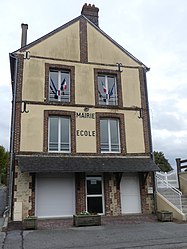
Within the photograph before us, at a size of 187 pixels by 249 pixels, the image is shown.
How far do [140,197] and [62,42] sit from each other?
29.2ft

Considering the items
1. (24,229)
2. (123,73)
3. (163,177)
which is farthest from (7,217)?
(123,73)

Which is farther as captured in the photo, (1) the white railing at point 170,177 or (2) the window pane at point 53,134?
(1) the white railing at point 170,177

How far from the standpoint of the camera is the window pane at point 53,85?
543 inches

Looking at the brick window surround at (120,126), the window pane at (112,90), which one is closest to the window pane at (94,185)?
the brick window surround at (120,126)

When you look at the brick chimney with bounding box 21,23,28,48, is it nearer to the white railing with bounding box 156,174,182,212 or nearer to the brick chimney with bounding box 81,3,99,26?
the brick chimney with bounding box 81,3,99,26

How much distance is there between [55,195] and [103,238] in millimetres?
4779

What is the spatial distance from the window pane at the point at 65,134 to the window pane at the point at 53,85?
1218 mm

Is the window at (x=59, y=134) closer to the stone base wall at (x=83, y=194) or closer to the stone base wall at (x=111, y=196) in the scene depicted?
the stone base wall at (x=83, y=194)

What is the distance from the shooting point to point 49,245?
24.2 feet

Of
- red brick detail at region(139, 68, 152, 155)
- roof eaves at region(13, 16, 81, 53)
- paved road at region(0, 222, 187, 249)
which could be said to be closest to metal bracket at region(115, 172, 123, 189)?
red brick detail at region(139, 68, 152, 155)

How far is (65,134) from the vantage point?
43.9 feet

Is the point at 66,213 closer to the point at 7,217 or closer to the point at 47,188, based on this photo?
the point at 47,188

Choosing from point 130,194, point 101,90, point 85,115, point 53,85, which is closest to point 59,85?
point 53,85

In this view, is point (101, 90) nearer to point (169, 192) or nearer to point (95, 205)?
point (95, 205)
